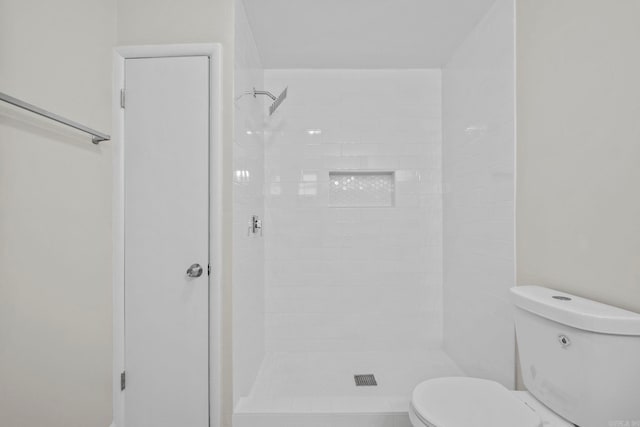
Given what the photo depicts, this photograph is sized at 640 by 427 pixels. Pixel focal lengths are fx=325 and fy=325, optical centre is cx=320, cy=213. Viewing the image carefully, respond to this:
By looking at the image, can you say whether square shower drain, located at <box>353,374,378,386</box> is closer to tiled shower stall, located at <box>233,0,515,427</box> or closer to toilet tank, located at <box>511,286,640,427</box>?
tiled shower stall, located at <box>233,0,515,427</box>

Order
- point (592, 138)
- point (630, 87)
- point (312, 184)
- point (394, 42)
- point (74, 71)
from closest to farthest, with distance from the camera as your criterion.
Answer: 1. point (630, 87)
2. point (592, 138)
3. point (74, 71)
4. point (394, 42)
5. point (312, 184)

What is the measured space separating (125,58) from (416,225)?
2.08 metres

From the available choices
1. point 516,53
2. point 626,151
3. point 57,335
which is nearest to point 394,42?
point 516,53

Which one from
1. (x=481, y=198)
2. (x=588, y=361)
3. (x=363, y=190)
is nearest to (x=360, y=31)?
(x=363, y=190)

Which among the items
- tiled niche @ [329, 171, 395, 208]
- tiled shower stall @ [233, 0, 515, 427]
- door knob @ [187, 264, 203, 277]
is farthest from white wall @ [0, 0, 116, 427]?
tiled niche @ [329, 171, 395, 208]

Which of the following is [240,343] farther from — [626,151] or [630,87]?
[630,87]

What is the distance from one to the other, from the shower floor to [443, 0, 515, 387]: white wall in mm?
307

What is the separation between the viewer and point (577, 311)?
3.34 feet

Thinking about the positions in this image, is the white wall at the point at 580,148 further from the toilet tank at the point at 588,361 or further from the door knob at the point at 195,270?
the door knob at the point at 195,270

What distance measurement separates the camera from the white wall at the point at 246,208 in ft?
5.18

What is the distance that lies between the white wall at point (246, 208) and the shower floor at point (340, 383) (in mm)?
110

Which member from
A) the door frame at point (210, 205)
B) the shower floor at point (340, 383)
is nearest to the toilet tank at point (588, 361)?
the shower floor at point (340, 383)

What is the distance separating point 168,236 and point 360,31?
162 cm

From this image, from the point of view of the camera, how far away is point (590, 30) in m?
1.16
